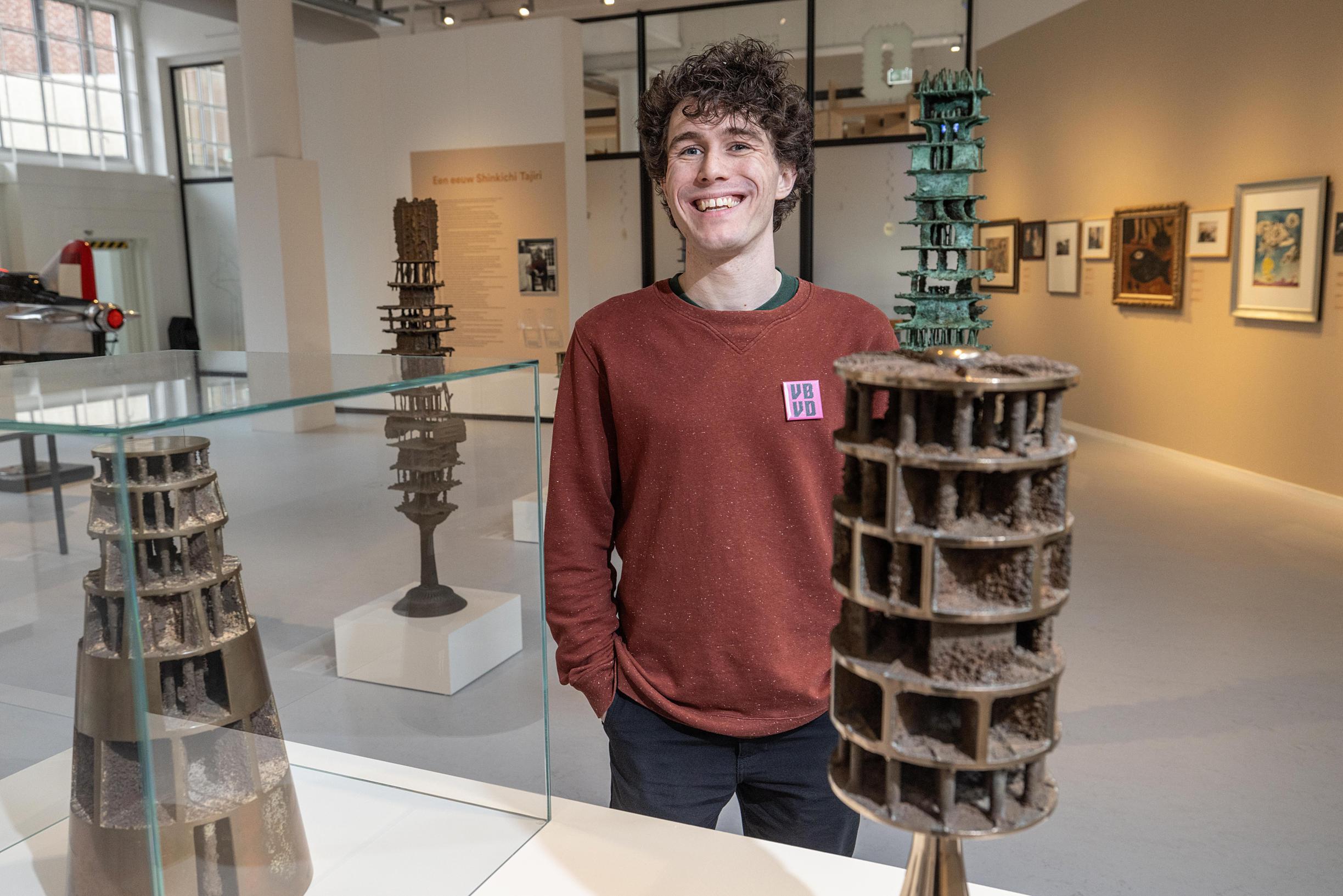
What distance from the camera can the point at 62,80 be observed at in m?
16.5

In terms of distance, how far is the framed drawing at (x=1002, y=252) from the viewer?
13.7 meters

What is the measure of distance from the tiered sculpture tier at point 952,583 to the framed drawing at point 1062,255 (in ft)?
40.1

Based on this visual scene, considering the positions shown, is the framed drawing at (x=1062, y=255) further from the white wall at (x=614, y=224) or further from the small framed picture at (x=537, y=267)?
the small framed picture at (x=537, y=267)

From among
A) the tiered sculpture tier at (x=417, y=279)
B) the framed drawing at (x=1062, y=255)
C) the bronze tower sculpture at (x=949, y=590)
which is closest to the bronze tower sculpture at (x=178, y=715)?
the bronze tower sculpture at (x=949, y=590)

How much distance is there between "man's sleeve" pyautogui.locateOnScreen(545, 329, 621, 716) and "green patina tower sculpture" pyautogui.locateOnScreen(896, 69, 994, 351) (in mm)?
2339

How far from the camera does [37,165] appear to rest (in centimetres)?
1549

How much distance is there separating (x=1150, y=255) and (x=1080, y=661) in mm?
6984

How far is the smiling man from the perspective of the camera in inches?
67.7

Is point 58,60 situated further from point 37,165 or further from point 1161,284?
point 1161,284

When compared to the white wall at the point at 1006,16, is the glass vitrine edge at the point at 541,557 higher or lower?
lower

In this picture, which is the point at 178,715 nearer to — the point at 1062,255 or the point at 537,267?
the point at 537,267

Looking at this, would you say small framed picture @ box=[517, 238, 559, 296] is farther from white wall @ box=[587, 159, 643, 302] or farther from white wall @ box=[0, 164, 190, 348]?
white wall @ box=[0, 164, 190, 348]

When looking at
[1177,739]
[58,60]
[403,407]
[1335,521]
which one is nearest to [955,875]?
[403,407]

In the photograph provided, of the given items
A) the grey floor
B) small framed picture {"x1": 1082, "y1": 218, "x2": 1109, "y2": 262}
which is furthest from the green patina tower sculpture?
small framed picture {"x1": 1082, "y1": 218, "x2": 1109, "y2": 262}
